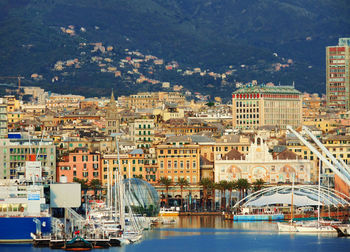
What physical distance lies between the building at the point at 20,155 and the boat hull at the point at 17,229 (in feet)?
148

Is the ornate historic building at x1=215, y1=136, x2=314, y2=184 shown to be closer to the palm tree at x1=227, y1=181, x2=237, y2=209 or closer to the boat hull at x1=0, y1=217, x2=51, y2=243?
the palm tree at x1=227, y1=181, x2=237, y2=209

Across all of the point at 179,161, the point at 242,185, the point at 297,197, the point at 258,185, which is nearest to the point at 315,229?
the point at 297,197

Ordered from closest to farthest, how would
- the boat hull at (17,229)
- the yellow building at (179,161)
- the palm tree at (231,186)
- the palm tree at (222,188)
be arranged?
the boat hull at (17,229) < the palm tree at (231,186) < the palm tree at (222,188) < the yellow building at (179,161)

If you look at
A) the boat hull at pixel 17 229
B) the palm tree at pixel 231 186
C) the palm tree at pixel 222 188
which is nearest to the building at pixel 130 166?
the palm tree at pixel 222 188

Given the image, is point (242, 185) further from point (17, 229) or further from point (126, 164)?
point (17, 229)

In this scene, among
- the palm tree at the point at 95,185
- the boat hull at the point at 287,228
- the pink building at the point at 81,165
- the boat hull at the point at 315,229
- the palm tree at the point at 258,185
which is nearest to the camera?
the boat hull at the point at 315,229

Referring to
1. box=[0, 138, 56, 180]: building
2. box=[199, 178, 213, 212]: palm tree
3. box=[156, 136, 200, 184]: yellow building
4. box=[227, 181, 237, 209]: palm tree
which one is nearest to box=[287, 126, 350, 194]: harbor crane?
box=[227, 181, 237, 209]: palm tree

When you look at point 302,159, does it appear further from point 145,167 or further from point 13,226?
point 13,226

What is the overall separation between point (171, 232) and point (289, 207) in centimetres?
2925

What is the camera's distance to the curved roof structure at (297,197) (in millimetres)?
165375

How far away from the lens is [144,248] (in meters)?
128

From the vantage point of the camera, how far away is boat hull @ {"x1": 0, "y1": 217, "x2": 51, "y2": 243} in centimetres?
13125

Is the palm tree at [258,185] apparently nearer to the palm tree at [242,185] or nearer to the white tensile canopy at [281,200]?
the palm tree at [242,185]

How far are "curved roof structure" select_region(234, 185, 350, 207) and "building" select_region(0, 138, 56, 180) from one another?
86.1 ft
